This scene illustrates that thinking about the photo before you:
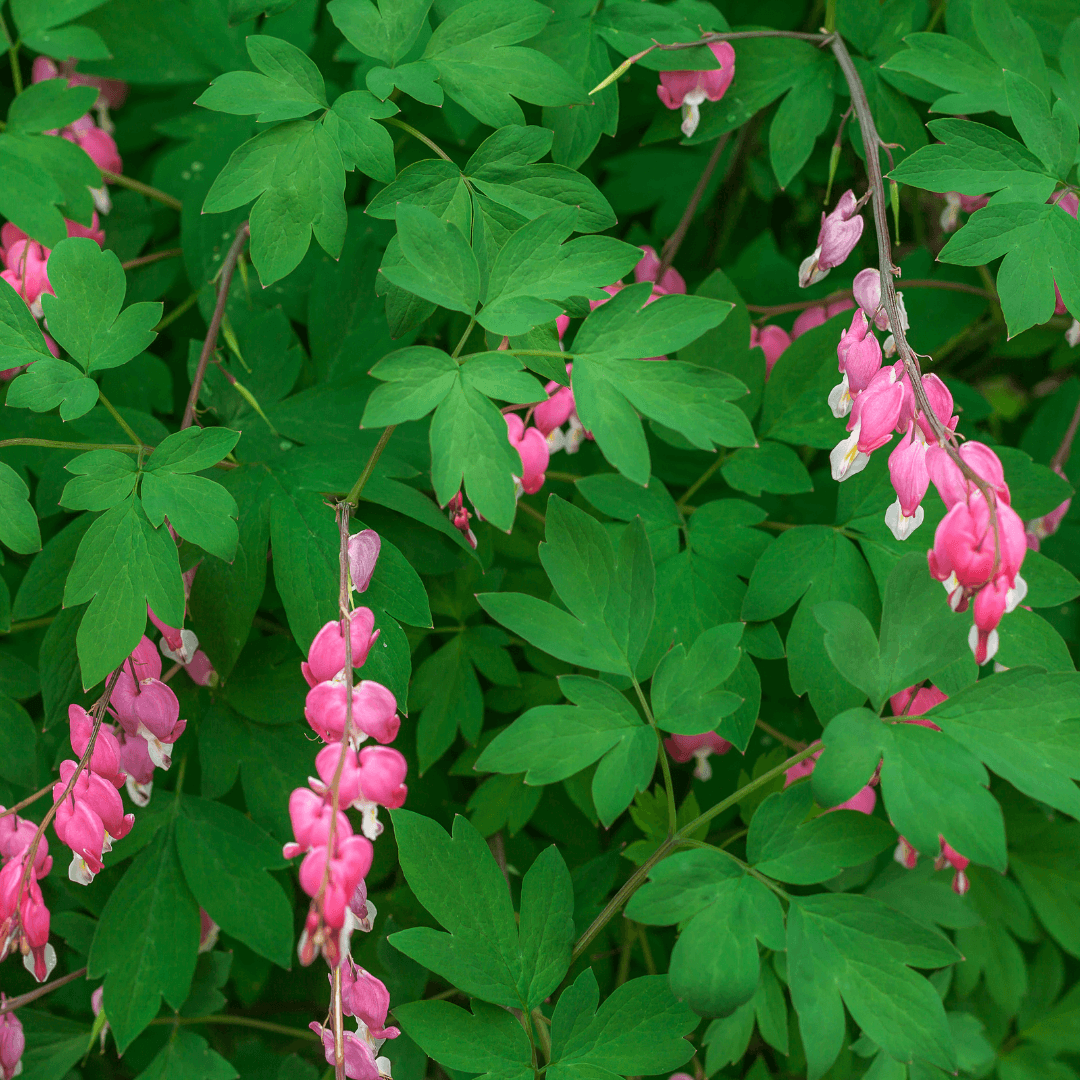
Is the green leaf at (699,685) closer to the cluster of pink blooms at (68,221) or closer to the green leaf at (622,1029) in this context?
the green leaf at (622,1029)

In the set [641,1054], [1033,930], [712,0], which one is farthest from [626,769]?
[712,0]

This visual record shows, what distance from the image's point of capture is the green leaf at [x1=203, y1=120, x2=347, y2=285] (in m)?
0.92

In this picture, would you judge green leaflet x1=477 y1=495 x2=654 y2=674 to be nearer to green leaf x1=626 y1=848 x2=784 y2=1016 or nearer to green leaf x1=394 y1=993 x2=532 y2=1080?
green leaf x1=626 y1=848 x2=784 y2=1016

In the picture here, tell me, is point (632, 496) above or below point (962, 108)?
below

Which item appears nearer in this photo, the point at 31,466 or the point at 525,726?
the point at 525,726

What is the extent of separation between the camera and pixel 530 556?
1.27m

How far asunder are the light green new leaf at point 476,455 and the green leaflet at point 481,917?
31 cm

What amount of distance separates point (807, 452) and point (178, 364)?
3.29 feet

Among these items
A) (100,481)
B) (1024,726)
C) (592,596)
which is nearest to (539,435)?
(592,596)

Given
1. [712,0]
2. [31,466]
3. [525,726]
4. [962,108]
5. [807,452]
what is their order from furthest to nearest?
[712,0], [807,452], [31,466], [962,108], [525,726]

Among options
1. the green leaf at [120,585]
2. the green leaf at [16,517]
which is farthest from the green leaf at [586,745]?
the green leaf at [16,517]

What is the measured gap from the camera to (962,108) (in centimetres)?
103

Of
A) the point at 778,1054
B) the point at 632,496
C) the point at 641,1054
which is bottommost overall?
the point at 778,1054

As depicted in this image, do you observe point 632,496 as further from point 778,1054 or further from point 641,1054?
point 778,1054
